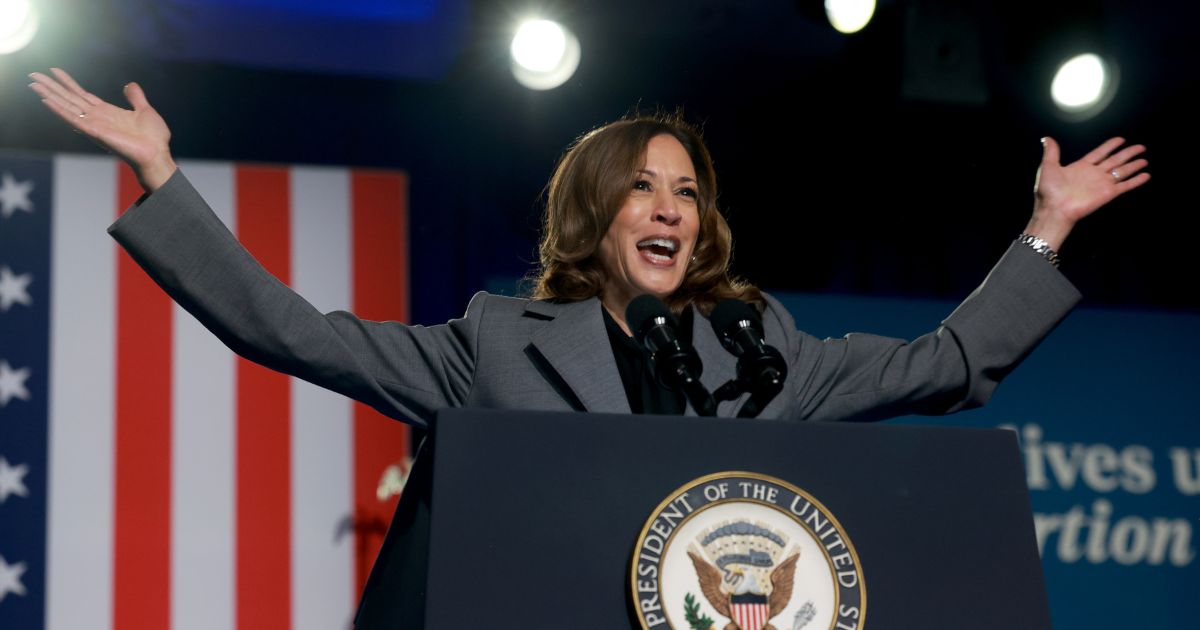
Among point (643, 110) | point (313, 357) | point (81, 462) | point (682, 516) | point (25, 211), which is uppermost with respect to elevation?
point (643, 110)

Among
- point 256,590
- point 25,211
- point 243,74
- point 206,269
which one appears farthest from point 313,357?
point 243,74

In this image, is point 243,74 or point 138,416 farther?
point 243,74

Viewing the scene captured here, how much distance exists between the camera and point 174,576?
354 cm

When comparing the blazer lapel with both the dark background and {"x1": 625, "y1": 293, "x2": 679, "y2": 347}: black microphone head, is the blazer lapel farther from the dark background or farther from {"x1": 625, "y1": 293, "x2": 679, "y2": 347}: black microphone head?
the dark background

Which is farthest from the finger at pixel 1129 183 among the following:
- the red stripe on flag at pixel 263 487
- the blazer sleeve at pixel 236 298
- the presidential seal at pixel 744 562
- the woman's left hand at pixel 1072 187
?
the red stripe on flag at pixel 263 487

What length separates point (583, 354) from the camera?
1.40 metres

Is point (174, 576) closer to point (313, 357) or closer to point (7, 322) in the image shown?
point (7, 322)

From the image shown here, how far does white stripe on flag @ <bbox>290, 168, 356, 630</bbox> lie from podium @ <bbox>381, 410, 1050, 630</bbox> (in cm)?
281

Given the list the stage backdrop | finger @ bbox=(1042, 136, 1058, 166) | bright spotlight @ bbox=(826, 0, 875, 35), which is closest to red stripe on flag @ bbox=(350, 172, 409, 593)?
the stage backdrop

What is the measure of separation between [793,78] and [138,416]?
247 cm

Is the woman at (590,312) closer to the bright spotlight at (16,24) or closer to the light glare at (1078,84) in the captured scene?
the bright spotlight at (16,24)

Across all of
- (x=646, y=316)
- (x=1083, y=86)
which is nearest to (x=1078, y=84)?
(x=1083, y=86)

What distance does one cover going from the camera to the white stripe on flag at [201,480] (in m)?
3.54

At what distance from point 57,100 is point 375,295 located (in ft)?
8.32
